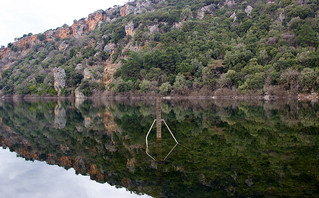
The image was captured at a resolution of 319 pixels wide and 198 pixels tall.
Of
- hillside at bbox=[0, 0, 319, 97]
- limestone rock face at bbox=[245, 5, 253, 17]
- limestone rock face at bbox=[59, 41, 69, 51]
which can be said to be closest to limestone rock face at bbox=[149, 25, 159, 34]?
hillside at bbox=[0, 0, 319, 97]

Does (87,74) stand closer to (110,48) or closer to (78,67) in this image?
(78,67)

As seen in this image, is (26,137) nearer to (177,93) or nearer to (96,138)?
(96,138)

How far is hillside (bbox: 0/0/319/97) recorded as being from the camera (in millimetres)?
64188

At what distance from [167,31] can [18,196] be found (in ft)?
382

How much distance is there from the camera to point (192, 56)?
89.6 m

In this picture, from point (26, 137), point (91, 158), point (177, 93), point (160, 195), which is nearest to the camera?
point (160, 195)

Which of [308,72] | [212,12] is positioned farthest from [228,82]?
[212,12]

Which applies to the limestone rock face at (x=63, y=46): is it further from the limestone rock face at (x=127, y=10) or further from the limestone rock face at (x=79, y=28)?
→ the limestone rock face at (x=127, y=10)

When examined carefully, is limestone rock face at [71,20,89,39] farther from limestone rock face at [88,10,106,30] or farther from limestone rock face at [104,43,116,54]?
limestone rock face at [104,43,116,54]

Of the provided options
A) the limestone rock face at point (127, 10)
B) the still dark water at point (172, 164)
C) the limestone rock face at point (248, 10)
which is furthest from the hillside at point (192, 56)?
the still dark water at point (172, 164)

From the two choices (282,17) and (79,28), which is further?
(79,28)

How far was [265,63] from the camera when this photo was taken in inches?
2808

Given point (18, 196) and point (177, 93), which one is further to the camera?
point (177, 93)

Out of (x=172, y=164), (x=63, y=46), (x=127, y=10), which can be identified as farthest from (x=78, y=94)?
(x=172, y=164)
